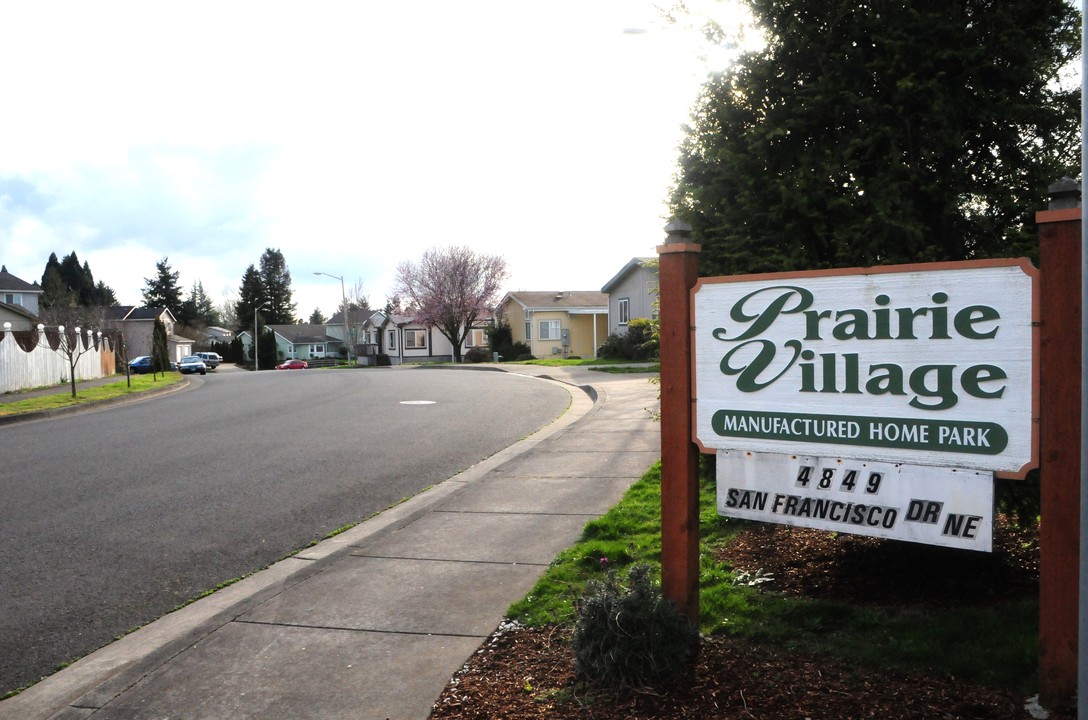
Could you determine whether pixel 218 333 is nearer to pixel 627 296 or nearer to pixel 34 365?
pixel 627 296

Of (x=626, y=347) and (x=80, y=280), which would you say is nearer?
(x=626, y=347)

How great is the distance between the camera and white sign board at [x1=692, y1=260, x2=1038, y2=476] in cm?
348

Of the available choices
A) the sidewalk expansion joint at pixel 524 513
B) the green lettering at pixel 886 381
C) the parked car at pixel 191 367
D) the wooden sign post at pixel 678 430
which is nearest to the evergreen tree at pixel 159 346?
the parked car at pixel 191 367

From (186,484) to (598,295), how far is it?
4995 cm

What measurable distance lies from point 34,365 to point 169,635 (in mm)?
26909

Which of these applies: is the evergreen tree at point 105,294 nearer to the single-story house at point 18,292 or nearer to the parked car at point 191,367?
the single-story house at point 18,292

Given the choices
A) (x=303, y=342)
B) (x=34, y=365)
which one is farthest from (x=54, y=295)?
(x=34, y=365)

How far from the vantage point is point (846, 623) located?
14.6 feet

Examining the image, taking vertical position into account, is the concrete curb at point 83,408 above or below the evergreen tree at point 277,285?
below

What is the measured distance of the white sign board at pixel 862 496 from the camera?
355 cm

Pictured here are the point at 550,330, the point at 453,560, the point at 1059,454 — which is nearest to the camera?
the point at 1059,454

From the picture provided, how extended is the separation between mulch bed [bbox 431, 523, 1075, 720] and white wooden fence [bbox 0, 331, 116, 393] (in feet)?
84.9

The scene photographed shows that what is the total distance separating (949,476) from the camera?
3.59m

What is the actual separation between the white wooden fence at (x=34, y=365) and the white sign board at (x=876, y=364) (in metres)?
26.5
